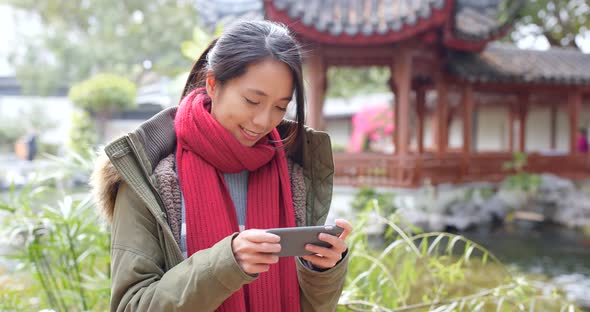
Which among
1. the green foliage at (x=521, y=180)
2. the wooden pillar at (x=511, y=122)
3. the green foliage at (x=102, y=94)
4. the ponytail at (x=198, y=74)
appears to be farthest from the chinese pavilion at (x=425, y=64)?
the green foliage at (x=102, y=94)

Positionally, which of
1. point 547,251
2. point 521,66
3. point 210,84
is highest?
point 521,66

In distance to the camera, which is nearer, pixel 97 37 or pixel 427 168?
pixel 427 168

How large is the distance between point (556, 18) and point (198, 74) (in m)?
11.3

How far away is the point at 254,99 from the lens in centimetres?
97

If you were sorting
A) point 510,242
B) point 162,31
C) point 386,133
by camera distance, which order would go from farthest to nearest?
point 162,31 < point 386,133 < point 510,242

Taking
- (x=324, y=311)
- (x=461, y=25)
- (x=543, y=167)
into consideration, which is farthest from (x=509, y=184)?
(x=324, y=311)

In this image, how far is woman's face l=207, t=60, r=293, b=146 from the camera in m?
0.96

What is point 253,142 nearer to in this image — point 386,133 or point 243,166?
point 243,166

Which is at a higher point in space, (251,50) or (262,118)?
(251,50)

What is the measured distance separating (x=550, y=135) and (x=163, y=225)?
39.7 ft

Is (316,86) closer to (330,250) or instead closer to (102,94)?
(330,250)

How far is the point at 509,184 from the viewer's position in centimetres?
782

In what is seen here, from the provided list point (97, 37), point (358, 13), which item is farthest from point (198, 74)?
point (97, 37)

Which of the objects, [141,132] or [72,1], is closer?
[141,132]
